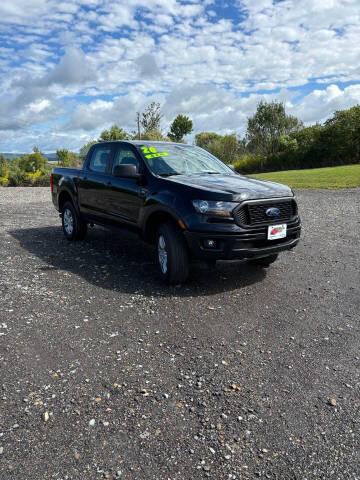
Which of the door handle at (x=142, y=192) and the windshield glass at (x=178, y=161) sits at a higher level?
the windshield glass at (x=178, y=161)

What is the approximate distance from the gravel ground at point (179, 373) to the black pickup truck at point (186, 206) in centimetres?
56

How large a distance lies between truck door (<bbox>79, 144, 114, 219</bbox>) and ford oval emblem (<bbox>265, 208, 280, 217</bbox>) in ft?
8.70

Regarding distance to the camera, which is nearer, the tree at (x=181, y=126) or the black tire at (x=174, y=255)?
the black tire at (x=174, y=255)

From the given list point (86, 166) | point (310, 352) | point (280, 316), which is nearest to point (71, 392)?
point (310, 352)

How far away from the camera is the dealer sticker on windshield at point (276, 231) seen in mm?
4801

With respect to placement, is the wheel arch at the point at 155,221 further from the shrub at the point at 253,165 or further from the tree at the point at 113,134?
the tree at the point at 113,134

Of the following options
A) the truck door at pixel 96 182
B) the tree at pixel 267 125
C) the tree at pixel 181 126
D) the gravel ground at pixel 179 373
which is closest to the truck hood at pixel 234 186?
the gravel ground at pixel 179 373

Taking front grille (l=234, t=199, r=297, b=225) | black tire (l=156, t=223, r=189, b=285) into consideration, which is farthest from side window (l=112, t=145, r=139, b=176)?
front grille (l=234, t=199, r=297, b=225)

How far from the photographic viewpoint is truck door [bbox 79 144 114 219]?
6.40 m

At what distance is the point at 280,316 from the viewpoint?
421 centimetres

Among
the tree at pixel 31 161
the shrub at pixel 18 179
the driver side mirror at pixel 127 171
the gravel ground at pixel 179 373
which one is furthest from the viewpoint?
the tree at pixel 31 161

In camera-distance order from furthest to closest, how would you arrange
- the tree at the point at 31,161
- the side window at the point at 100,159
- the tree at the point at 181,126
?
the tree at the point at 181,126 → the tree at the point at 31,161 → the side window at the point at 100,159

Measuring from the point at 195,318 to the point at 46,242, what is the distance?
14.6ft

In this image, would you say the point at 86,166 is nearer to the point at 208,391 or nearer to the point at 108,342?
the point at 108,342
